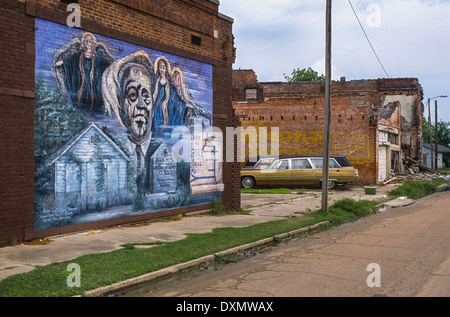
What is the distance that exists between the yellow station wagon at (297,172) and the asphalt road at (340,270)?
42.1 feet

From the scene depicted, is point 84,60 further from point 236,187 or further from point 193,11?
point 236,187

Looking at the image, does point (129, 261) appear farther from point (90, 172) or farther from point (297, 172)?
point (297, 172)

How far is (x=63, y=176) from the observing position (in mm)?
9867

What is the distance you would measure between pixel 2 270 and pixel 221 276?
11.0ft

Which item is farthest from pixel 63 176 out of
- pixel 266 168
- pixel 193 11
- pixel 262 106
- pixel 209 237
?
pixel 262 106

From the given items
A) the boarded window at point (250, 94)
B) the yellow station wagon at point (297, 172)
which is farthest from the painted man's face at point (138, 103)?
the boarded window at point (250, 94)

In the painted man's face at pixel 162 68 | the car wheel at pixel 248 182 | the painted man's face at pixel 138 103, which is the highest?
the painted man's face at pixel 162 68

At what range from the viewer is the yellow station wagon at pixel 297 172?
2442 centimetres

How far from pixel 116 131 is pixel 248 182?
15.2 metres

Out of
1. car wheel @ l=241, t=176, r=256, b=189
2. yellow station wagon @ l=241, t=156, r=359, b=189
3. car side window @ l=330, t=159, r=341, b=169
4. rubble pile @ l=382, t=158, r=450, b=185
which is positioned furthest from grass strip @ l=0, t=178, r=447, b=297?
rubble pile @ l=382, t=158, r=450, b=185

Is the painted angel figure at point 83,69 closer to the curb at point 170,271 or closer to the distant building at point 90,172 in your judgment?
the distant building at point 90,172

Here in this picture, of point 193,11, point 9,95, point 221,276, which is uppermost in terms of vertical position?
point 193,11

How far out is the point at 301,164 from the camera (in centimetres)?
2484
